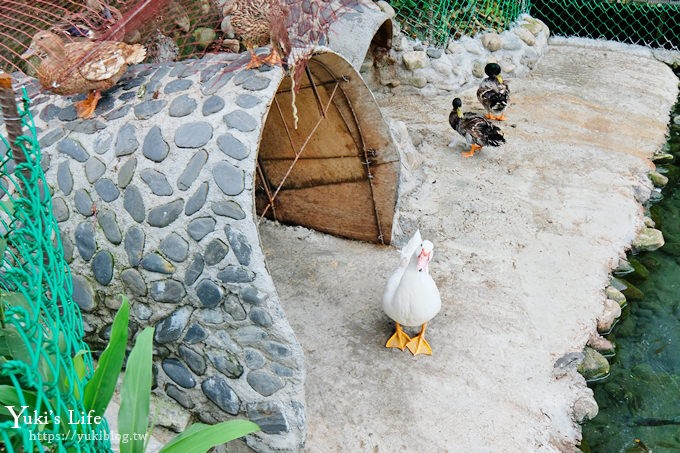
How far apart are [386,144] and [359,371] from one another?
1.56m

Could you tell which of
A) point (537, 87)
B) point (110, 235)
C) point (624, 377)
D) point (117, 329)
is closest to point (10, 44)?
point (110, 235)

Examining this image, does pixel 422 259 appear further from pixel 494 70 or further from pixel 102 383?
pixel 494 70

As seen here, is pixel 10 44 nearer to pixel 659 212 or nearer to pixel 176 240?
pixel 176 240

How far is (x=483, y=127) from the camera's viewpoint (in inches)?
239

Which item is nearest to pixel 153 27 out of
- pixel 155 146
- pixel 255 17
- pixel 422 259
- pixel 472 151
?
pixel 255 17

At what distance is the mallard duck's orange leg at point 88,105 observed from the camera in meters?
3.62

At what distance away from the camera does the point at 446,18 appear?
7.65 m

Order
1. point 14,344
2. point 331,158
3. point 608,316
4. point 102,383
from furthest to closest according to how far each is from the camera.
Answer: point 331,158 → point 608,316 → point 102,383 → point 14,344

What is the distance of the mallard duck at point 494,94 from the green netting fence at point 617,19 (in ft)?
9.79

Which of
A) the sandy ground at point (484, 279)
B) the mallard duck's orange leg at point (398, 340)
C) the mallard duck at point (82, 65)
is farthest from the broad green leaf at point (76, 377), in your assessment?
the mallard duck's orange leg at point (398, 340)

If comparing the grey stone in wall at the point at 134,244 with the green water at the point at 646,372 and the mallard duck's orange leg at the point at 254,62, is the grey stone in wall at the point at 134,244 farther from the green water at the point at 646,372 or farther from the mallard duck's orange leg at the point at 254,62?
the green water at the point at 646,372

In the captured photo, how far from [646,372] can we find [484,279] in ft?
3.80

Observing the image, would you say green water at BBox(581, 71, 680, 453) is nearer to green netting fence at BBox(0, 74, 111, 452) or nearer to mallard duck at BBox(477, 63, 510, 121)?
mallard duck at BBox(477, 63, 510, 121)

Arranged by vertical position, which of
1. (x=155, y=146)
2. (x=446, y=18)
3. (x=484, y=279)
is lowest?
(x=484, y=279)
